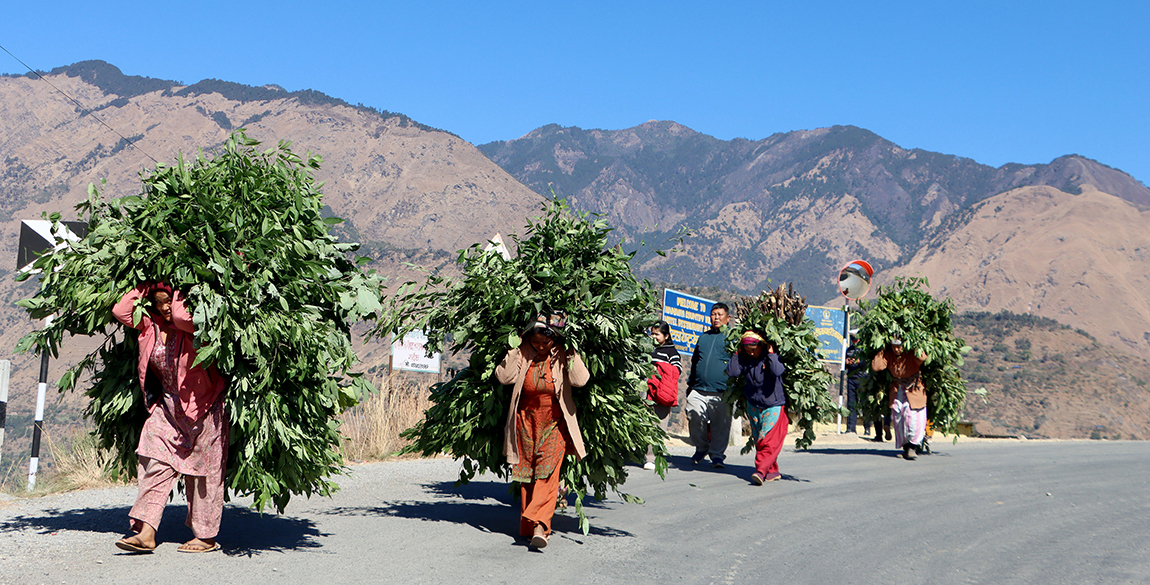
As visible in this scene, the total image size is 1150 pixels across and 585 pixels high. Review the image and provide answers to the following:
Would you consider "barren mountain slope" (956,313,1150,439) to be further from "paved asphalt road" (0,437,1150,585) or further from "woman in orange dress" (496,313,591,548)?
"woman in orange dress" (496,313,591,548)

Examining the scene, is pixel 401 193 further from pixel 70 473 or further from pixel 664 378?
pixel 70 473

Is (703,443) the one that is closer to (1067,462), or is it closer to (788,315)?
(788,315)

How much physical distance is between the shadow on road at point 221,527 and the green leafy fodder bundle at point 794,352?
233 inches

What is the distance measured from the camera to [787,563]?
21.1 feet

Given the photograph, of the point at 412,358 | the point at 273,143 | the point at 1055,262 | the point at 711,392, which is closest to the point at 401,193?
the point at 273,143

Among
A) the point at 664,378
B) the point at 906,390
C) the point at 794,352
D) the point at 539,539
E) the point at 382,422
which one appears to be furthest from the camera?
the point at 906,390

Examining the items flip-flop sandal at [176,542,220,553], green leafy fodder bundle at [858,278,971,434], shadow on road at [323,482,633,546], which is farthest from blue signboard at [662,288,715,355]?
flip-flop sandal at [176,542,220,553]

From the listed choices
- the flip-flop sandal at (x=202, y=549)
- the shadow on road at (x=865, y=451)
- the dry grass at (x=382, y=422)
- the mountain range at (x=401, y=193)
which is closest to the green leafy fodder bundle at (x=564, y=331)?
the flip-flop sandal at (x=202, y=549)

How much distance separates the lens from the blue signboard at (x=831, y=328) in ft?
65.4

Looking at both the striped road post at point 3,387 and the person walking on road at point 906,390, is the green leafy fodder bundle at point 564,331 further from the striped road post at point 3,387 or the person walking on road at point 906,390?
the person walking on road at point 906,390

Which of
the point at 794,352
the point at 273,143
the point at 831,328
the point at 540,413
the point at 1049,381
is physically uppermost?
the point at 273,143

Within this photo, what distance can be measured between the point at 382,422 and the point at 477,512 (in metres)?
3.77

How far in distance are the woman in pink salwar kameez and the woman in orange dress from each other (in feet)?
6.83

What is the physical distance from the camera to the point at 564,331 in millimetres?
6648
